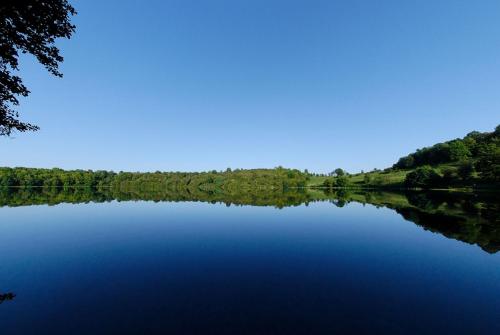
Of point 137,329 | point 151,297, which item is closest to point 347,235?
point 151,297

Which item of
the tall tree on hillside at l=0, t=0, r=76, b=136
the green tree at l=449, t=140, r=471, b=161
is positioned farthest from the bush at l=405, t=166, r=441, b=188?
the tall tree on hillside at l=0, t=0, r=76, b=136

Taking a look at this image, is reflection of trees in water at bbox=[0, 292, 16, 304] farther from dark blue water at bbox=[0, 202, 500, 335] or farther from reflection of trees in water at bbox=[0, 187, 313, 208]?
reflection of trees in water at bbox=[0, 187, 313, 208]

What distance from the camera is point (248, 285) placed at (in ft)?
51.0

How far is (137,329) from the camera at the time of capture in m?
10.4

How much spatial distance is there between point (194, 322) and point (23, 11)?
2065cm

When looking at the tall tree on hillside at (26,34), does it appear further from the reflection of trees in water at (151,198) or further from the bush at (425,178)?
the bush at (425,178)

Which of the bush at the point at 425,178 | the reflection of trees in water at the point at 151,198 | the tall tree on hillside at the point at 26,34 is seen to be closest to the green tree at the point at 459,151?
the bush at the point at 425,178

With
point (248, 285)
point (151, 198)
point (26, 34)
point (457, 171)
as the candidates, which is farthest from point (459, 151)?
point (26, 34)

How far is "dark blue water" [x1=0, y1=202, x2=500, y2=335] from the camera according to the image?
1092 cm

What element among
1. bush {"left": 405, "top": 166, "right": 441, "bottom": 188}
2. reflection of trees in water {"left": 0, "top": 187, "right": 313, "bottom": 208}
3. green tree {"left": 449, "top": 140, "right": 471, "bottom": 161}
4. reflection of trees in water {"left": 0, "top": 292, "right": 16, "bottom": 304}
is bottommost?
reflection of trees in water {"left": 0, "top": 292, "right": 16, "bottom": 304}

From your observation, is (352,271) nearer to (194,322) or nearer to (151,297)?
(194,322)

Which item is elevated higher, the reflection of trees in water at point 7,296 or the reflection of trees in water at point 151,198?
the reflection of trees in water at point 151,198

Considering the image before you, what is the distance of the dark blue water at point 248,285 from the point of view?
35.8 feet

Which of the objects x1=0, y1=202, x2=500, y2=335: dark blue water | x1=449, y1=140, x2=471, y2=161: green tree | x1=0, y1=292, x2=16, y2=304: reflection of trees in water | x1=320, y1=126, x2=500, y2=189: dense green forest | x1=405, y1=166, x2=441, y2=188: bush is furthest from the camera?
x1=449, y1=140, x2=471, y2=161: green tree
